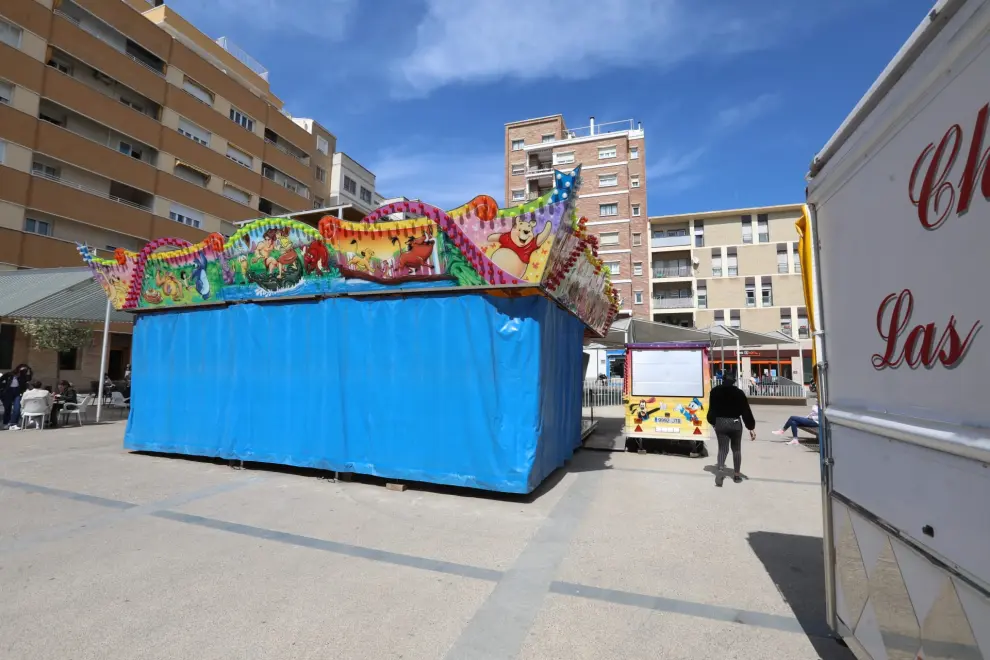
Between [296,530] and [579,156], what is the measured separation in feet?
141

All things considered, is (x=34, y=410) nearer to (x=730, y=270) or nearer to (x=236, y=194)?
(x=236, y=194)

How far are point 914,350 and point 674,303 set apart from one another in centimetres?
4546

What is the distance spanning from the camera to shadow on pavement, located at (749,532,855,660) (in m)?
3.08

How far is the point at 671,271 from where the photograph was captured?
151ft

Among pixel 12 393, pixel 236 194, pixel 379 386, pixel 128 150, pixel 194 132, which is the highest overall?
pixel 194 132

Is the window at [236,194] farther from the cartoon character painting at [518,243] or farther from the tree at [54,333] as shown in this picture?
the cartoon character painting at [518,243]

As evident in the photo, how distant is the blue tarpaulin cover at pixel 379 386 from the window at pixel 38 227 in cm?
1971

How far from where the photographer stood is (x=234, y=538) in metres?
4.77

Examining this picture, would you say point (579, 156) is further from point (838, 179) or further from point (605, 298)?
point (838, 179)

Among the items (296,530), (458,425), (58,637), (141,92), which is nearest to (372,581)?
(296,530)

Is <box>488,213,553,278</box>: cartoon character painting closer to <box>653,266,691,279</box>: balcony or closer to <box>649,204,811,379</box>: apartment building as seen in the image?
<box>649,204,811,379</box>: apartment building

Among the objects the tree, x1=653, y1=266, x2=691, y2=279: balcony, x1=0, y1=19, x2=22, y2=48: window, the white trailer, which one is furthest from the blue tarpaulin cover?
x1=653, y1=266, x2=691, y2=279: balcony

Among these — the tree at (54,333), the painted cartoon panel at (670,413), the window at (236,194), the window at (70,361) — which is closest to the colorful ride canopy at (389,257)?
the painted cartoon panel at (670,413)

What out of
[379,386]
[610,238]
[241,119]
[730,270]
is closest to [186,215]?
[241,119]
